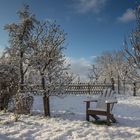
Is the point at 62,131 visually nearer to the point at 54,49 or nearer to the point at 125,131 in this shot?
the point at 125,131

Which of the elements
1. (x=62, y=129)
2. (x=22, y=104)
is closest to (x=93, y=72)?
(x=22, y=104)

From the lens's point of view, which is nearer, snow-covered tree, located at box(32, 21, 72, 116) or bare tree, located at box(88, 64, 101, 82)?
snow-covered tree, located at box(32, 21, 72, 116)

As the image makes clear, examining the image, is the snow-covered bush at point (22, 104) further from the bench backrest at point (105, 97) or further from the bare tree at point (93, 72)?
the bare tree at point (93, 72)

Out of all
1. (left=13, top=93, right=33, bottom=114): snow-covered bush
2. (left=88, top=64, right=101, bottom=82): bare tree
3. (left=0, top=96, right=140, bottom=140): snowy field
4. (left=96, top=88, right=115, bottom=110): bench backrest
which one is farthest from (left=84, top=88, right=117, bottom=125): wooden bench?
(left=88, top=64, right=101, bottom=82): bare tree

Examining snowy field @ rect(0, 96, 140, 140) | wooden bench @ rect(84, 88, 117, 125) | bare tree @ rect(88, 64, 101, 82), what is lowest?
snowy field @ rect(0, 96, 140, 140)

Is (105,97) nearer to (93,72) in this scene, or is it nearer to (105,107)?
(105,107)

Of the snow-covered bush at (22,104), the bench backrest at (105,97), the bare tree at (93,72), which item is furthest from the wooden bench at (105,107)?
the bare tree at (93,72)

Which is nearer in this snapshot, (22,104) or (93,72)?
(22,104)

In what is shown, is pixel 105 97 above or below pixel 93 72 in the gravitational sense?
below

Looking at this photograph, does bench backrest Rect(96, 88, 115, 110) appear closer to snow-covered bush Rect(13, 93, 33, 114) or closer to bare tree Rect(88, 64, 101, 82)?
snow-covered bush Rect(13, 93, 33, 114)

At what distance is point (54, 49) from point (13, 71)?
219cm

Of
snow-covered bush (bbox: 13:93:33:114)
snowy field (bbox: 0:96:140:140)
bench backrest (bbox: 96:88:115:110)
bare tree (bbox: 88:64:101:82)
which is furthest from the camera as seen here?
bare tree (bbox: 88:64:101:82)

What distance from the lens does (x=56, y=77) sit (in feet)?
33.0

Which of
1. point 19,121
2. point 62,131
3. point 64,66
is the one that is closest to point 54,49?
point 64,66
